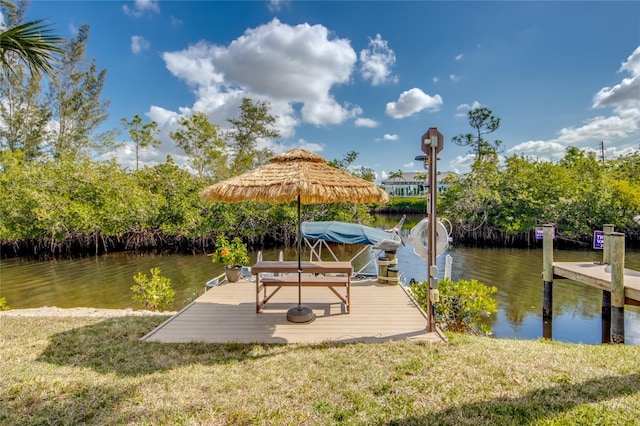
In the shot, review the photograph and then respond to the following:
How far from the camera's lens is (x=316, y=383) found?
9.91 feet

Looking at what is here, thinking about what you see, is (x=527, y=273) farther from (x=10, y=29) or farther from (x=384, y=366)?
(x=10, y=29)

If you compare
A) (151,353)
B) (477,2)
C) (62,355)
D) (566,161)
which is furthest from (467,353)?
(566,161)

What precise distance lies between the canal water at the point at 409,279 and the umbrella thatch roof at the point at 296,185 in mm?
5212

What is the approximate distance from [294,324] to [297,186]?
220 cm

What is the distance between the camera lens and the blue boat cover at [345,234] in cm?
778

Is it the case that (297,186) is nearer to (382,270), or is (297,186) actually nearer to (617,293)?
(382,270)

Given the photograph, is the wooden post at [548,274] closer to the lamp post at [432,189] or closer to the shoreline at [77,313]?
A: the lamp post at [432,189]

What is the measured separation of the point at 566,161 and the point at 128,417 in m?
35.5

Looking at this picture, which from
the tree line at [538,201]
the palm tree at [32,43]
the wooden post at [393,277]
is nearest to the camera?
the palm tree at [32,43]

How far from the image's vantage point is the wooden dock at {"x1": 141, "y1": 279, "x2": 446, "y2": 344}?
4.27 metres

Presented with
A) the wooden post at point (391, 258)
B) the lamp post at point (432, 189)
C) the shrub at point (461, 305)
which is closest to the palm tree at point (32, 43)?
the lamp post at point (432, 189)

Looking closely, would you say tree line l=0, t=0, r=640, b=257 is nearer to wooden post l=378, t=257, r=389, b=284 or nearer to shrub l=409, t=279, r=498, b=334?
wooden post l=378, t=257, r=389, b=284

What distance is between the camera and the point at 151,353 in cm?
377

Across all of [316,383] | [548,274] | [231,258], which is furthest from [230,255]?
[548,274]
